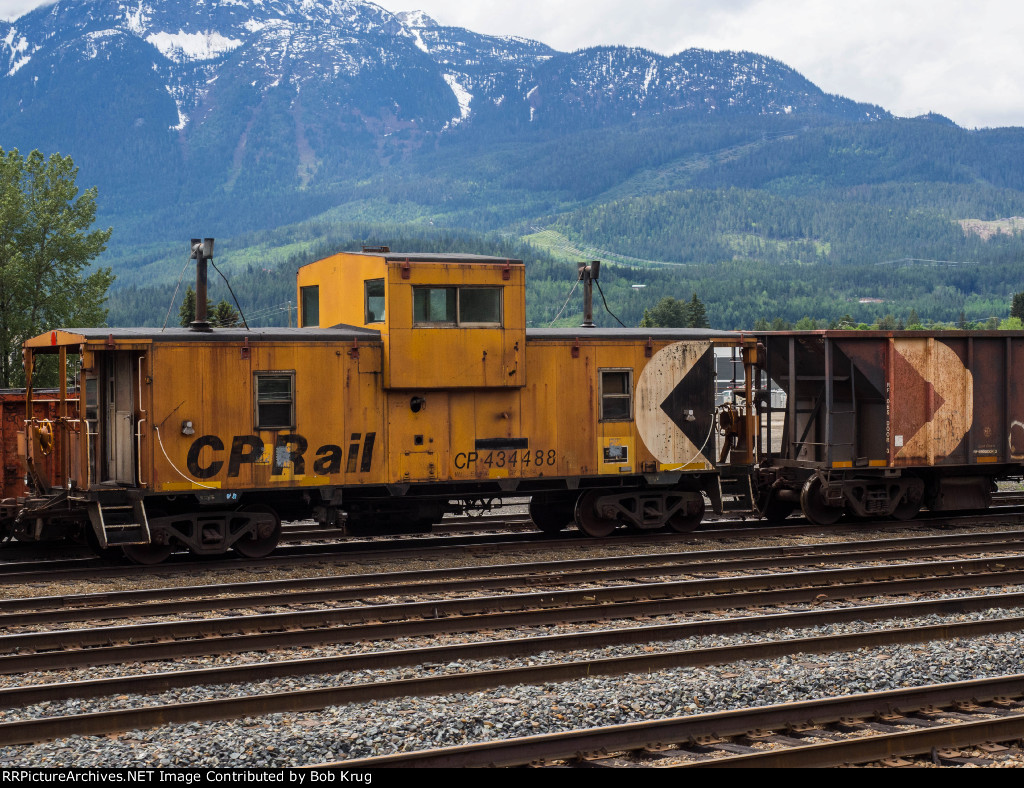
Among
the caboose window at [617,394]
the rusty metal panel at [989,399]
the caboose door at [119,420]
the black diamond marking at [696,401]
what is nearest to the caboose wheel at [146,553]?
the caboose door at [119,420]

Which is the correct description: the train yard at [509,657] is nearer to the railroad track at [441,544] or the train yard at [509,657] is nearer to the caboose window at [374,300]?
the railroad track at [441,544]

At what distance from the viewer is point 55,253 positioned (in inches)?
1812

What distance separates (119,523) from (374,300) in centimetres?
507

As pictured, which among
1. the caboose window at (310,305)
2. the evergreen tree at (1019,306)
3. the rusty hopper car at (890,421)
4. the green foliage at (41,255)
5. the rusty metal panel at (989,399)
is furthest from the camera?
the evergreen tree at (1019,306)

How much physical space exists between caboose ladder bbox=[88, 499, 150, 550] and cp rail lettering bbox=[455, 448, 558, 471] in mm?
4836

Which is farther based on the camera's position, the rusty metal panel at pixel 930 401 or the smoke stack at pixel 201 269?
the rusty metal panel at pixel 930 401

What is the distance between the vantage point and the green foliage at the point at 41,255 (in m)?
44.3

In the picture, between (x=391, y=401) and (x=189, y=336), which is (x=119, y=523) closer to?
(x=189, y=336)

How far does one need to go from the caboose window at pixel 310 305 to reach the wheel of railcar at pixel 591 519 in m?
5.73

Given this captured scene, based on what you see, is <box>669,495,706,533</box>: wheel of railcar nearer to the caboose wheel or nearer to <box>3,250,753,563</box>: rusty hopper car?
<box>3,250,753,563</box>: rusty hopper car

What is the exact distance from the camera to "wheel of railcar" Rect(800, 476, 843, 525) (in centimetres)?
2078

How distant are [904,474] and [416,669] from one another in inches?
529
